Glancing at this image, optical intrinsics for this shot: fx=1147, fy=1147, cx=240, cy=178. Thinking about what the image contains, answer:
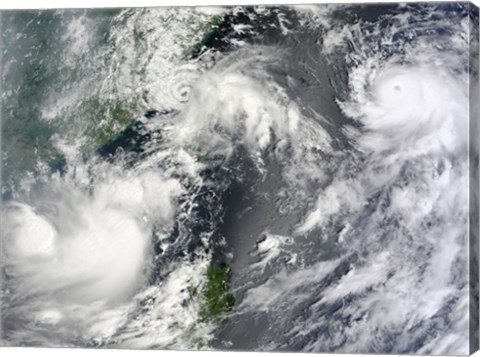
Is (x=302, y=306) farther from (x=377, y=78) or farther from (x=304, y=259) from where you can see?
(x=377, y=78)

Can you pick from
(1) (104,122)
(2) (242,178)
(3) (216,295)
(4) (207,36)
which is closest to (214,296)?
(3) (216,295)

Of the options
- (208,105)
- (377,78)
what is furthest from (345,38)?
(208,105)

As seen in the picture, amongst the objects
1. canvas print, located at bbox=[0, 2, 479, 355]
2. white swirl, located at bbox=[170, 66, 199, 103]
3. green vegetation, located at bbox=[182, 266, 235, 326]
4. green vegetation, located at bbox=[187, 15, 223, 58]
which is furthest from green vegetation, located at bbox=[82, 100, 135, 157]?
green vegetation, located at bbox=[182, 266, 235, 326]

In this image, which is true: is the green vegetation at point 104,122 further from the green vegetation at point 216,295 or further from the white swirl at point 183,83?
the green vegetation at point 216,295

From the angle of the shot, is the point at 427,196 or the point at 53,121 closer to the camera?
the point at 427,196

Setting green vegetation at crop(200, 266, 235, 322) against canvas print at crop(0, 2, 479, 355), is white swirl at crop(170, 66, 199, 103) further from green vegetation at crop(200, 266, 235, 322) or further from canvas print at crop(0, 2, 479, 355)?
green vegetation at crop(200, 266, 235, 322)

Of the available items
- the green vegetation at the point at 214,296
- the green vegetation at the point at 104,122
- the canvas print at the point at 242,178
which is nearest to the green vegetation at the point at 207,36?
the canvas print at the point at 242,178

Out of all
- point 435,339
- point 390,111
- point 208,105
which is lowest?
point 435,339

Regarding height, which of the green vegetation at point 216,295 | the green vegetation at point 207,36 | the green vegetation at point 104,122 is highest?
the green vegetation at point 207,36
